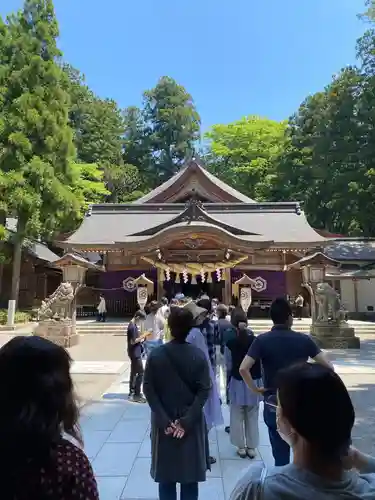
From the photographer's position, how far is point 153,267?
18594 millimetres

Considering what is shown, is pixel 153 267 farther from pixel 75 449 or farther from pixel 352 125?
pixel 75 449

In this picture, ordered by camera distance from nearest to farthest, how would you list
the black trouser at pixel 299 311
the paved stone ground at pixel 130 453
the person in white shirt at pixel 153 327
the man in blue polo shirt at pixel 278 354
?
1. the man in blue polo shirt at pixel 278 354
2. the paved stone ground at pixel 130 453
3. the person in white shirt at pixel 153 327
4. the black trouser at pixel 299 311

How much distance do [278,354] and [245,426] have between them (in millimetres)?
1466

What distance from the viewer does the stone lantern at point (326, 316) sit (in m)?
11.3

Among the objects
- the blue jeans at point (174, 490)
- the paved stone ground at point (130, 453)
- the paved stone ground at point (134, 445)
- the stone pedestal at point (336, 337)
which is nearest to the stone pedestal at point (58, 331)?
the paved stone ground at point (134, 445)

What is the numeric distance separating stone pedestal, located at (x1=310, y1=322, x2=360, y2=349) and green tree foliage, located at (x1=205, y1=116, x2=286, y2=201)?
22.6 m

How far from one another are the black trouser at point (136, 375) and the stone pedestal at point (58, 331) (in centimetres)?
586

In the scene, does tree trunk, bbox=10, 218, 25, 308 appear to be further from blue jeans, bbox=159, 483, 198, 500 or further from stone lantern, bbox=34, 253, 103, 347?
blue jeans, bbox=159, 483, 198, 500

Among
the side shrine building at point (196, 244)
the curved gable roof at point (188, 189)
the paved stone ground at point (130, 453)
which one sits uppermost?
the curved gable roof at point (188, 189)

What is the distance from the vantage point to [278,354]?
296 cm

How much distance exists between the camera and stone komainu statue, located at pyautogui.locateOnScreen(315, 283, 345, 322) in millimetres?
11484

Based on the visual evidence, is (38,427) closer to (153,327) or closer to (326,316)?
(153,327)

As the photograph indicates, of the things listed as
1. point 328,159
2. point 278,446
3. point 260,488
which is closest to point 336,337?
point 278,446

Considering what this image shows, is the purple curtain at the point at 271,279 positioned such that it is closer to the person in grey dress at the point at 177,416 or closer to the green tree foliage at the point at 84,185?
the green tree foliage at the point at 84,185
